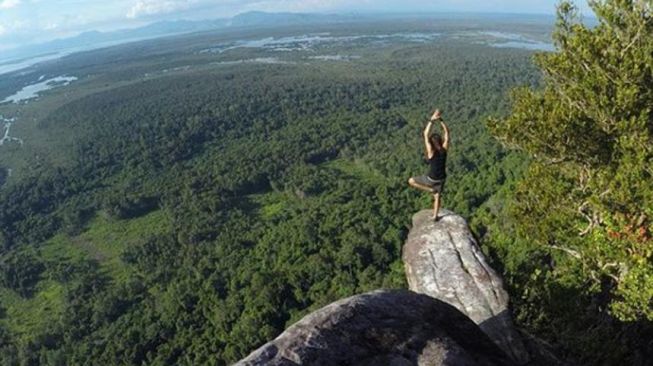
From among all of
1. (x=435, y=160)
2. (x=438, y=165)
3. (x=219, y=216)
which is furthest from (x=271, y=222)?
(x=435, y=160)

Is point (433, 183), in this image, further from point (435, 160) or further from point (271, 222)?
point (271, 222)

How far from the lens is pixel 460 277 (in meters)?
14.0

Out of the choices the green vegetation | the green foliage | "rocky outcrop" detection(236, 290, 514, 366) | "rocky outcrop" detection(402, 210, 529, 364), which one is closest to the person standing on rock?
"rocky outcrop" detection(402, 210, 529, 364)

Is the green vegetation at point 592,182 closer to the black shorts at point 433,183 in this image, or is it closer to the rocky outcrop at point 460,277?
the black shorts at point 433,183

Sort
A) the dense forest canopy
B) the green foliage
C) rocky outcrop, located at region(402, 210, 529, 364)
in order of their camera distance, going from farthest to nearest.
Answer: the green foliage
the dense forest canopy
rocky outcrop, located at region(402, 210, 529, 364)

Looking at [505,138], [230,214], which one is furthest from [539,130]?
[230,214]

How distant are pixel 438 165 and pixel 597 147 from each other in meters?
4.31

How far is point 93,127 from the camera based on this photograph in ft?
543

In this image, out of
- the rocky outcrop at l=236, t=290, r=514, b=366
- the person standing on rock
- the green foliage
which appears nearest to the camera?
the rocky outcrop at l=236, t=290, r=514, b=366

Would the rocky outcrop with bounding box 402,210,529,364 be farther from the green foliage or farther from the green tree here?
the green foliage

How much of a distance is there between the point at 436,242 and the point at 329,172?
88372mm

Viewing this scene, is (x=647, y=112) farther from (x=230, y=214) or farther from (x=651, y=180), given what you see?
(x=230, y=214)

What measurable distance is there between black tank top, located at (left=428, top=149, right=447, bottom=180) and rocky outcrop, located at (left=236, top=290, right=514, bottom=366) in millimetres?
5232

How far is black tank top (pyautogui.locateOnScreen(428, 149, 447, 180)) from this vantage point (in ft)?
50.9
